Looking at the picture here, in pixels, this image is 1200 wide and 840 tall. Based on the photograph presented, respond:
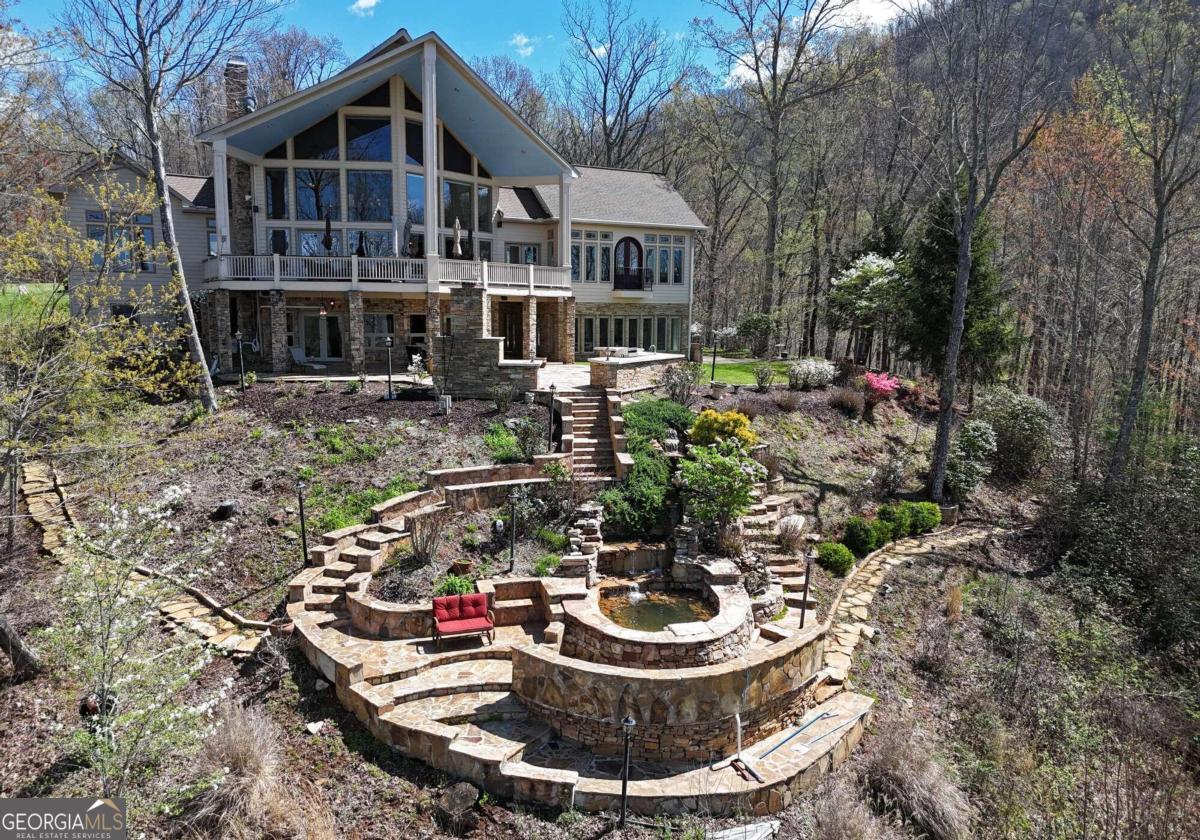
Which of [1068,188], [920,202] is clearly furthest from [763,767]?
[920,202]

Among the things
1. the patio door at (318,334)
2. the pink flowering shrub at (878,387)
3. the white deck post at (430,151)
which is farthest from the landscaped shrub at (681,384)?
the patio door at (318,334)

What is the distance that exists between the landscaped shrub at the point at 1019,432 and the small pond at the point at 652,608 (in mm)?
11517

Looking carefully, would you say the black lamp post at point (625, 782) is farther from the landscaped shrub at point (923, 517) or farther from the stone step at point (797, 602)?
the landscaped shrub at point (923, 517)

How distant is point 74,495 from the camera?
1215 centimetres

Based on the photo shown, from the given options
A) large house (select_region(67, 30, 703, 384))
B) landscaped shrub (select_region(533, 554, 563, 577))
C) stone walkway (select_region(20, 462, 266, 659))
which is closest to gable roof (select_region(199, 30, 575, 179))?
large house (select_region(67, 30, 703, 384))

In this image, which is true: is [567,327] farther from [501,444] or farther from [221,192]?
[221,192]

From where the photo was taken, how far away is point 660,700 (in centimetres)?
730

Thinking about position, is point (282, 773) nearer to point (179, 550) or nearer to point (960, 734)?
point (179, 550)

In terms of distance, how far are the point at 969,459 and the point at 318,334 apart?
1912cm

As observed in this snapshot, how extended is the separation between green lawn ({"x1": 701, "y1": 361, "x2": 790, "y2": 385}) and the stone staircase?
5.68 metres

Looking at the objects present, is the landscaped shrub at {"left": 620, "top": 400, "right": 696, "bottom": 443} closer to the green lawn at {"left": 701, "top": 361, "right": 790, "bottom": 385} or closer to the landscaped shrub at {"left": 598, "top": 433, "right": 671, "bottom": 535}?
the landscaped shrub at {"left": 598, "top": 433, "right": 671, "bottom": 535}

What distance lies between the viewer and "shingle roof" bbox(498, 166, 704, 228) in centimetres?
2553

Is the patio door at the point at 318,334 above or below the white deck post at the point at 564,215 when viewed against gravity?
below

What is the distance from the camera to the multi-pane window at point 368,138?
781 inches
